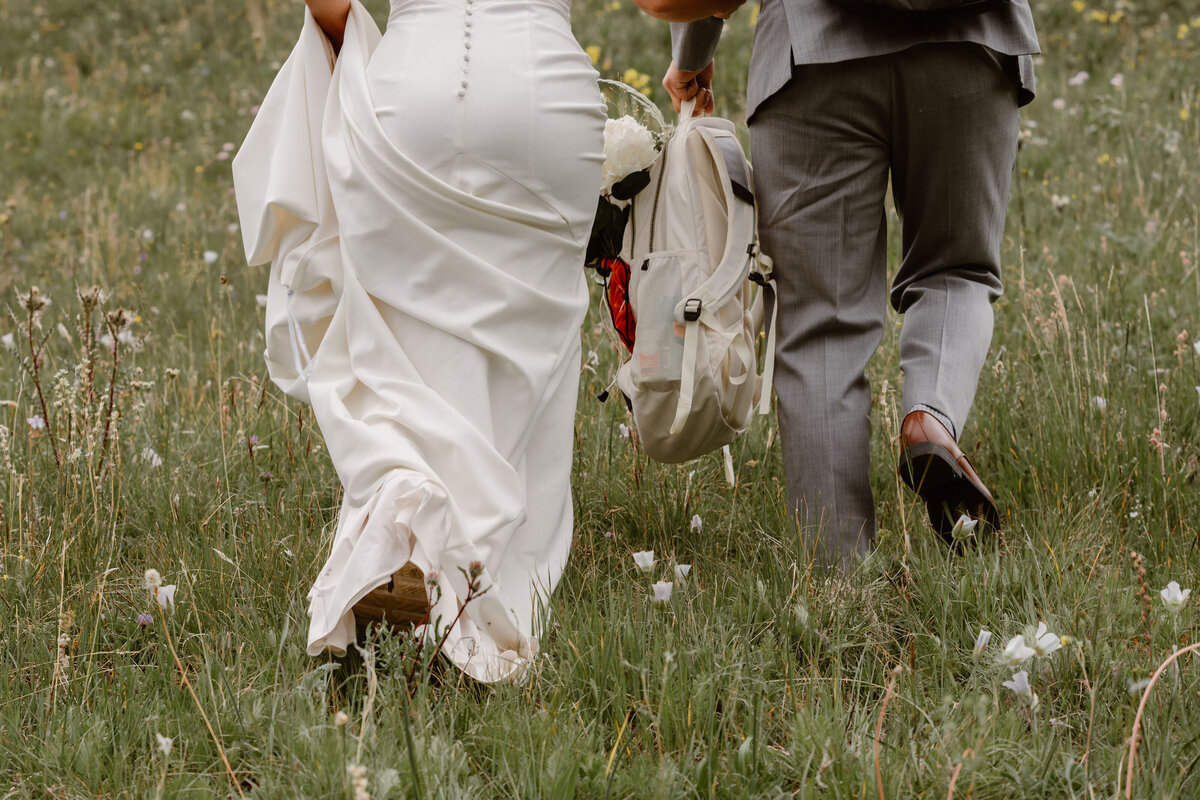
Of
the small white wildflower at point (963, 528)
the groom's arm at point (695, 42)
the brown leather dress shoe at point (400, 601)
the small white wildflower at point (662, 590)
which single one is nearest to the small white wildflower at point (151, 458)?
the brown leather dress shoe at point (400, 601)

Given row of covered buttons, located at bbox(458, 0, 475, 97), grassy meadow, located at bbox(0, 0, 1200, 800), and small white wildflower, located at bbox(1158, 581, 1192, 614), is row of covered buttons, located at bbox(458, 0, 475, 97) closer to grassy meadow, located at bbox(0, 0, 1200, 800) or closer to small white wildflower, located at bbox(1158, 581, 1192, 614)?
grassy meadow, located at bbox(0, 0, 1200, 800)

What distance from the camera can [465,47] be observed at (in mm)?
2350

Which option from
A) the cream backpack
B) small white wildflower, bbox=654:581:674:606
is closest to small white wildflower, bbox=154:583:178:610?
small white wildflower, bbox=654:581:674:606

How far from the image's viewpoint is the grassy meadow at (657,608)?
1869 millimetres

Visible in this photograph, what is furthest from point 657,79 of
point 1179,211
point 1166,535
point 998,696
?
point 998,696

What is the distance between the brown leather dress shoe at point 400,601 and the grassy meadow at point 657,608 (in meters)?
0.10

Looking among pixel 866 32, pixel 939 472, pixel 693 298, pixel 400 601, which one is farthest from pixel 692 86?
pixel 400 601

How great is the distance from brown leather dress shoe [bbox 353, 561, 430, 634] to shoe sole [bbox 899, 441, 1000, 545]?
47.1 inches

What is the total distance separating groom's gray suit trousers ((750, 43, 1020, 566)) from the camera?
8.54 ft

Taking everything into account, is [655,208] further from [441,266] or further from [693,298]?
[441,266]

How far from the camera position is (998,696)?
214cm

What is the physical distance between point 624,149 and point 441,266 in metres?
0.60

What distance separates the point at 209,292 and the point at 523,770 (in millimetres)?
4291

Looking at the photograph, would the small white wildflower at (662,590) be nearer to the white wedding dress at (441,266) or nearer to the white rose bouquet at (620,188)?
the white wedding dress at (441,266)
